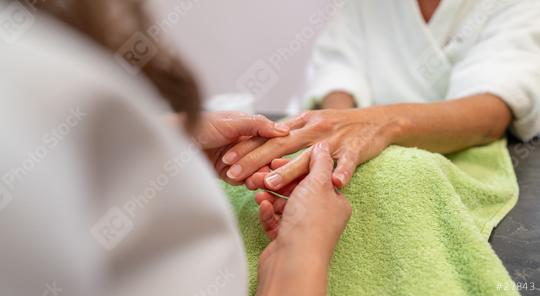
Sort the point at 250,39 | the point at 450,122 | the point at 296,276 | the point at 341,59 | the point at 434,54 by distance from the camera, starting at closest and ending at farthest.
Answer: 1. the point at 296,276
2. the point at 450,122
3. the point at 434,54
4. the point at 341,59
5. the point at 250,39

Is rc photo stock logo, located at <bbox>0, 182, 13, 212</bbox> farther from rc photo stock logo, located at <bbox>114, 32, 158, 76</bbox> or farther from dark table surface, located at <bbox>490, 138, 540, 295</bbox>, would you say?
dark table surface, located at <bbox>490, 138, 540, 295</bbox>

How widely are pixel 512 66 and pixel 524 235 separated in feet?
1.31

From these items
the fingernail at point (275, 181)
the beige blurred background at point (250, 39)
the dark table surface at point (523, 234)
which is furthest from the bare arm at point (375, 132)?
the beige blurred background at point (250, 39)

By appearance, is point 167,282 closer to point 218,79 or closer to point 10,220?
point 10,220

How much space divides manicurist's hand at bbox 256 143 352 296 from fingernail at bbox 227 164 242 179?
0.18 ft

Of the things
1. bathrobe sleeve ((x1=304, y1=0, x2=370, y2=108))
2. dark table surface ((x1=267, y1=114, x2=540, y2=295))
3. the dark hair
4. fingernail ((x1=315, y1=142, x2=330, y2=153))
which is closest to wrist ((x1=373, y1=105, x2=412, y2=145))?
fingernail ((x1=315, y1=142, x2=330, y2=153))

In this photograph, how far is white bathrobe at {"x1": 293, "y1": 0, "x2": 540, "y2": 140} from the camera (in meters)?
0.98

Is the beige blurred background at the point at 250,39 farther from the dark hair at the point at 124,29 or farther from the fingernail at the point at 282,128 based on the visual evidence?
the dark hair at the point at 124,29

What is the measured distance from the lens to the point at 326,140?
0.81 metres

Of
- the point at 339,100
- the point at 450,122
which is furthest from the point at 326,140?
the point at 339,100

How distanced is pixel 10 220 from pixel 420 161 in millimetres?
560

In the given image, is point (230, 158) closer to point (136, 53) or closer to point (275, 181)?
point (275, 181)

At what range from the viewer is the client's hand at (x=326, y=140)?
0.72m

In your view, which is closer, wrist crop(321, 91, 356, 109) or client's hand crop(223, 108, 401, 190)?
client's hand crop(223, 108, 401, 190)
